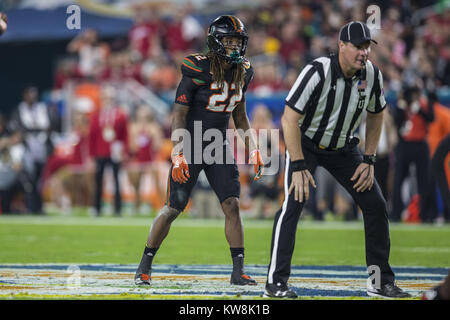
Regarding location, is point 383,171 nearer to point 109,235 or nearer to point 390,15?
point 109,235

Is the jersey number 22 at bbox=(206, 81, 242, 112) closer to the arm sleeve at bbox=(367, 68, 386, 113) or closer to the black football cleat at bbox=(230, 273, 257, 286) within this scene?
the arm sleeve at bbox=(367, 68, 386, 113)

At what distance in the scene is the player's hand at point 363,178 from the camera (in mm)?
5625

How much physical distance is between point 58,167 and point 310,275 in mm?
10508

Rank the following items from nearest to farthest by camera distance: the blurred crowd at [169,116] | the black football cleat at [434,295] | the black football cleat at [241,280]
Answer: the black football cleat at [434,295] → the black football cleat at [241,280] → the blurred crowd at [169,116]

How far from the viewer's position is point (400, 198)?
12.8m

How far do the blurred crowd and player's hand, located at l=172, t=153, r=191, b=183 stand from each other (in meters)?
6.98

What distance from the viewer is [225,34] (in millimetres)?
6090

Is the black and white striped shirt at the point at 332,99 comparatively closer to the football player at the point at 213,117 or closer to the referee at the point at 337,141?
the referee at the point at 337,141

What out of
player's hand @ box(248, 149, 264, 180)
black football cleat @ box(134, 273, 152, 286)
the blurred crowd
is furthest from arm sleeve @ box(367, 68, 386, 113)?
the blurred crowd

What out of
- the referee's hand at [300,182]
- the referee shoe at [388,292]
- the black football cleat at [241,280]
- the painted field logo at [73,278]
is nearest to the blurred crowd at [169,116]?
the painted field logo at [73,278]

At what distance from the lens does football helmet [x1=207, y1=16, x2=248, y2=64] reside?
6.09m

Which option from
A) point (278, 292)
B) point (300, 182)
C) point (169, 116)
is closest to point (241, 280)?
point (278, 292)

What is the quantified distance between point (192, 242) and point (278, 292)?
481 cm

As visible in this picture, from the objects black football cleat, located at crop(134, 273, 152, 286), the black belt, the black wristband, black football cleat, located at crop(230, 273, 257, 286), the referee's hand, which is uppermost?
the black belt
